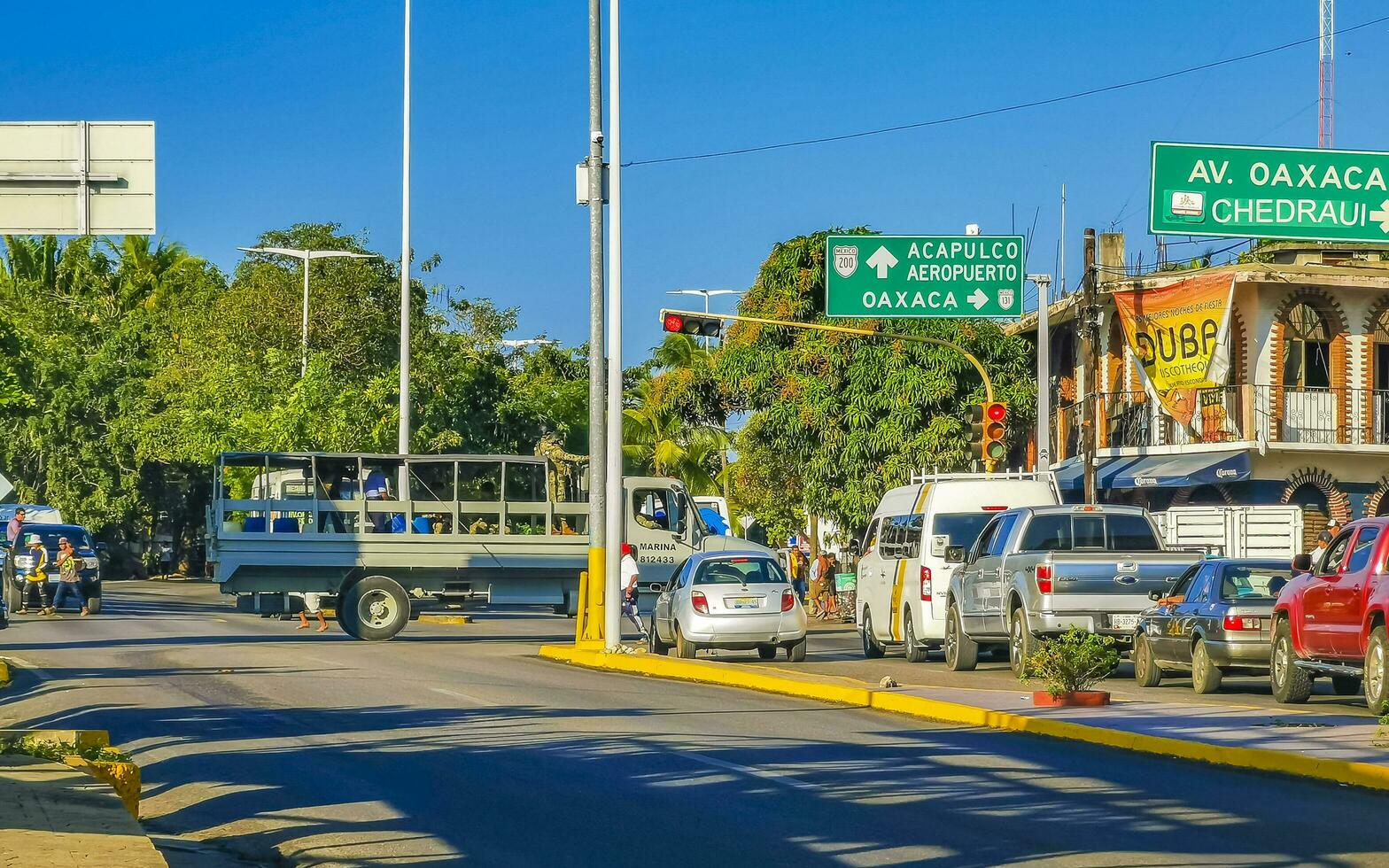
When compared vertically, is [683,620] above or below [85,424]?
below

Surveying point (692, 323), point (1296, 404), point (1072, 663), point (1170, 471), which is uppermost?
point (692, 323)

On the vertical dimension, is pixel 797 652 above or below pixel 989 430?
below

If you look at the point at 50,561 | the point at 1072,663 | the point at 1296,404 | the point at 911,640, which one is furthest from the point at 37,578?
the point at 1072,663

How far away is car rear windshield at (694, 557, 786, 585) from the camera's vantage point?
80.7 feet

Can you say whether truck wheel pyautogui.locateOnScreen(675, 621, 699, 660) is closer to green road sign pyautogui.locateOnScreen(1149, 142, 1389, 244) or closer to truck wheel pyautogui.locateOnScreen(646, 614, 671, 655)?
truck wheel pyautogui.locateOnScreen(646, 614, 671, 655)

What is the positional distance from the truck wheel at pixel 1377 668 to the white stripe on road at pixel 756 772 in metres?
6.00

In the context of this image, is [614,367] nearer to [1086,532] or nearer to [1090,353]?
[1086,532]

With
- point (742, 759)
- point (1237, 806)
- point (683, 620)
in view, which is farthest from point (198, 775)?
point (683, 620)

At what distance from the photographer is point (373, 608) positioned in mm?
31062

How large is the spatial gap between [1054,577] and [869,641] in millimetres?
6891

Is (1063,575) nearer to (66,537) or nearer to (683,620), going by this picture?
(683,620)

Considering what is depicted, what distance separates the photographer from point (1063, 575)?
20812 mm

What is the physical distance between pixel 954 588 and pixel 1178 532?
17.6m

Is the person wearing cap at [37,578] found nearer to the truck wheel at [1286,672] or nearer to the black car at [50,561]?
the black car at [50,561]
